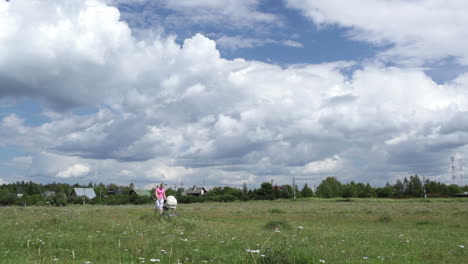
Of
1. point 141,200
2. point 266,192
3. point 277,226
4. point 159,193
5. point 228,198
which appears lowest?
point 228,198

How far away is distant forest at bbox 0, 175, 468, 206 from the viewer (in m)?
91.6

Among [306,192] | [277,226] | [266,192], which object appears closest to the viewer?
[277,226]

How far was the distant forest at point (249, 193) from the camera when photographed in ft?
301

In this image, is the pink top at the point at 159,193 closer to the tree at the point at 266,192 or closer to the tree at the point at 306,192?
the tree at the point at 266,192

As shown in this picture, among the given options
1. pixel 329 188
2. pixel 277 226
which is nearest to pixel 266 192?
pixel 329 188

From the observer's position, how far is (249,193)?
11638cm

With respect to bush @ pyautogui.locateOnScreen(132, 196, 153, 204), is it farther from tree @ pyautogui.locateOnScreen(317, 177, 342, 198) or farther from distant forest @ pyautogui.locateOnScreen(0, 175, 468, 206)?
tree @ pyautogui.locateOnScreen(317, 177, 342, 198)

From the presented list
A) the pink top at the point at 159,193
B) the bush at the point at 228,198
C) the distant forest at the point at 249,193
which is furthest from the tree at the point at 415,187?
the pink top at the point at 159,193

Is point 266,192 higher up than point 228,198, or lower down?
higher up

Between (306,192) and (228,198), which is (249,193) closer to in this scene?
(228,198)

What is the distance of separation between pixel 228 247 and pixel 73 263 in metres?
5.04

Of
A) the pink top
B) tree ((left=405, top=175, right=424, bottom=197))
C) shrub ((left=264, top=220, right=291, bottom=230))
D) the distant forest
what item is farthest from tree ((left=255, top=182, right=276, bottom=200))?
shrub ((left=264, top=220, right=291, bottom=230))

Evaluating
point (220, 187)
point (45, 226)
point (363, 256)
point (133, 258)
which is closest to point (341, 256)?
point (363, 256)

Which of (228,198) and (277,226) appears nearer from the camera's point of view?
(277,226)
